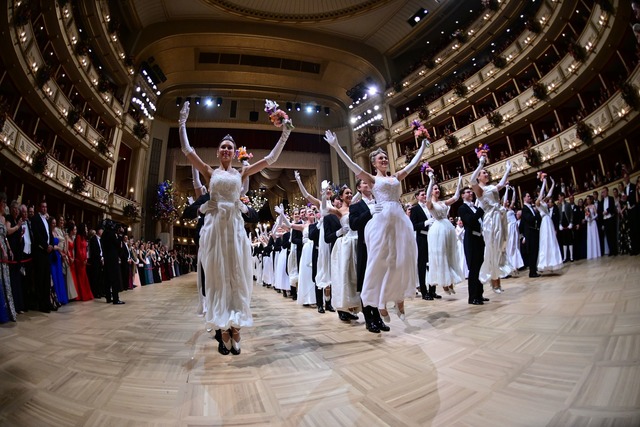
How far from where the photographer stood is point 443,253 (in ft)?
15.8

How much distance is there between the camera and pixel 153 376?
1.95 metres

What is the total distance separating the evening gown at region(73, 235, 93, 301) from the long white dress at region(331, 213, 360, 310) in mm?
5755

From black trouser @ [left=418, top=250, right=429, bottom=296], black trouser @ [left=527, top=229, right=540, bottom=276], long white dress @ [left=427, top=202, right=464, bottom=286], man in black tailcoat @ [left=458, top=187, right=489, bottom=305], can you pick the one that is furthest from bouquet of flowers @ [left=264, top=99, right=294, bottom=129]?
black trouser @ [left=527, top=229, right=540, bottom=276]

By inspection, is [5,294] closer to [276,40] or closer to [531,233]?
[531,233]

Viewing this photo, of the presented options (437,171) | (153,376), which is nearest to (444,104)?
(437,171)

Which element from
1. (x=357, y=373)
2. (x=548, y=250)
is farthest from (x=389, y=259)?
(x=548, y=250)

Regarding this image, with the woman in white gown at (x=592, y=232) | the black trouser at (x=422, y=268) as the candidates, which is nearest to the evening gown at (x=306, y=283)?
the black trouser at (x=422, y=268)

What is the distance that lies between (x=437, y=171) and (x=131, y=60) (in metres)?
17.6

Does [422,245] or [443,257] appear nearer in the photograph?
[443,257]

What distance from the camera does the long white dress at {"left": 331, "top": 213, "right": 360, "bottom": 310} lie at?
3.55m

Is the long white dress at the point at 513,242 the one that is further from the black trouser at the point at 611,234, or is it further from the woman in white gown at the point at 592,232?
the black trouser at the point at 611,234

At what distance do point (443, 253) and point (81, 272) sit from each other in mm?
7157

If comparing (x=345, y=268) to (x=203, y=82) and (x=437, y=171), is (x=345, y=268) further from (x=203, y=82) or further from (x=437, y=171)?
(x=203, y=82)

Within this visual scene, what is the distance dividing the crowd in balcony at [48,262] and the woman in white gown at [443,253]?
567 centimetres
